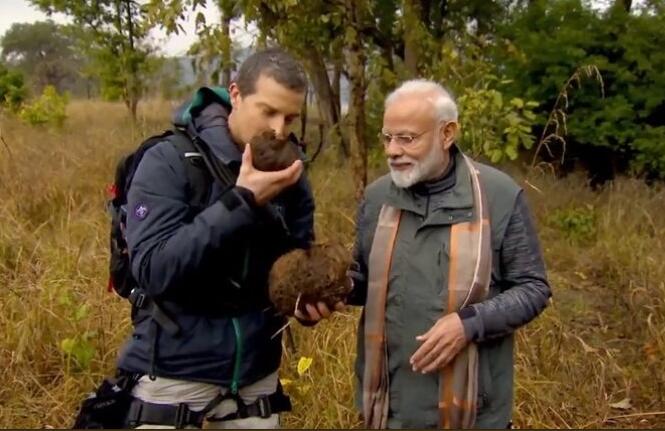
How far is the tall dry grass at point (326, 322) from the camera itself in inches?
168

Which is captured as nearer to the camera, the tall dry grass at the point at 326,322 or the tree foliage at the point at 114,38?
the tall dry grass at the point at 326,322

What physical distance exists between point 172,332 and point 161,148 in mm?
517

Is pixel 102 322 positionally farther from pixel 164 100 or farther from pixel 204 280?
pixel 164 100

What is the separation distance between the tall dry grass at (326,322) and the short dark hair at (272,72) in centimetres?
225

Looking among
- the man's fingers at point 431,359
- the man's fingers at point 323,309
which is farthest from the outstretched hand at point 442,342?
the man's fingers at point 323,309

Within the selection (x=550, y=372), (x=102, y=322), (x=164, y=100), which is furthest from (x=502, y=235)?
(x=164, y=100)

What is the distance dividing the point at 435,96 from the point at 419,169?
24 centimetres

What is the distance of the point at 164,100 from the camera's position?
41.4 ft

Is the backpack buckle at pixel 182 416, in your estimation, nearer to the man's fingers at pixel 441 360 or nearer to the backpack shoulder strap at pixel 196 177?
the backpack shoulder strap at pixel 196 177

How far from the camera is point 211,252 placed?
2.14 m

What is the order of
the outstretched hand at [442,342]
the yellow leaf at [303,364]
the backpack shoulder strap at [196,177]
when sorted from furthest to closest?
1. the yellow leaf at [303,364]
2. the outstretched hand at [442,342]
3. the backpack shoulder strap at [196,177]

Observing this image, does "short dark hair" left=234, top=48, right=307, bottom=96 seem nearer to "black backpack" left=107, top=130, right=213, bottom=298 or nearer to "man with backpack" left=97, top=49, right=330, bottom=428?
"man with backpack" left=97, top=49, right=330, bottom=428

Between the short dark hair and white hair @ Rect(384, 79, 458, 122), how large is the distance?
1.22 feet

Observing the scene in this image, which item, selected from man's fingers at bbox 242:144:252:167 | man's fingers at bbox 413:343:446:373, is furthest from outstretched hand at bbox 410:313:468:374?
man's fingers at bbox 242:144:252:167
